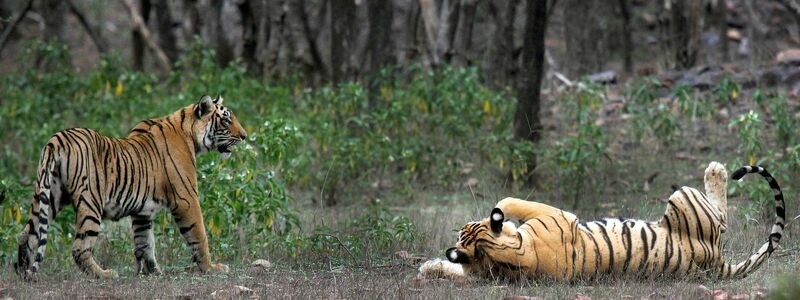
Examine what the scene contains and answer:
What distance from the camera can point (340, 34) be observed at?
17.9m

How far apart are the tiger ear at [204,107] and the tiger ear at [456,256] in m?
2.41

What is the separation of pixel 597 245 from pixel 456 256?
888mm

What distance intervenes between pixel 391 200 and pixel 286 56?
678 centimetres

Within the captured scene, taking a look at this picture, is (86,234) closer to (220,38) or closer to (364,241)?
(364,241)

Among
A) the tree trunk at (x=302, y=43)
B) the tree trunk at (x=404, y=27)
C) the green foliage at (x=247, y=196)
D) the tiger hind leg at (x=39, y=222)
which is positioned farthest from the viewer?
the tree trunk at (x=404, y=27)

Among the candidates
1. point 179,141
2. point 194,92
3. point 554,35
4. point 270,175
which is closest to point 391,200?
point 194,92

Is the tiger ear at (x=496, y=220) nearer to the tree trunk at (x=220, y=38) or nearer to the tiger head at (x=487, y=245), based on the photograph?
the tiger head at (x=487, y=245)


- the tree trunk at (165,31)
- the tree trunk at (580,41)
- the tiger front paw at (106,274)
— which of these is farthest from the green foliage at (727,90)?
the tree trunk at (165,31)

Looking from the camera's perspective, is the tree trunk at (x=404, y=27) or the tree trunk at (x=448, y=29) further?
the tree trunk at (x=404, y=27)

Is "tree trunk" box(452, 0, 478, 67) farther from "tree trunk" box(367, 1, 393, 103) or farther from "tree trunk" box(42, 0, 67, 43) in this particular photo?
"tree trunk" box(42, 0, 67, 43)

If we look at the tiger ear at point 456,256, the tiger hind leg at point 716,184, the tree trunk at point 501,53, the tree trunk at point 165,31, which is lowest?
the tiger ear at point 456,256

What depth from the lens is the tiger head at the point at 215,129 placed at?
28.6ft

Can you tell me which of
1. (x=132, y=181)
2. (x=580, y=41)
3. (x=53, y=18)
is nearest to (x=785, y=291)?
(x=132, y=181)

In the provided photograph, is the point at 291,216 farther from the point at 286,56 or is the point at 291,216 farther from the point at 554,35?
the point at 554,35
